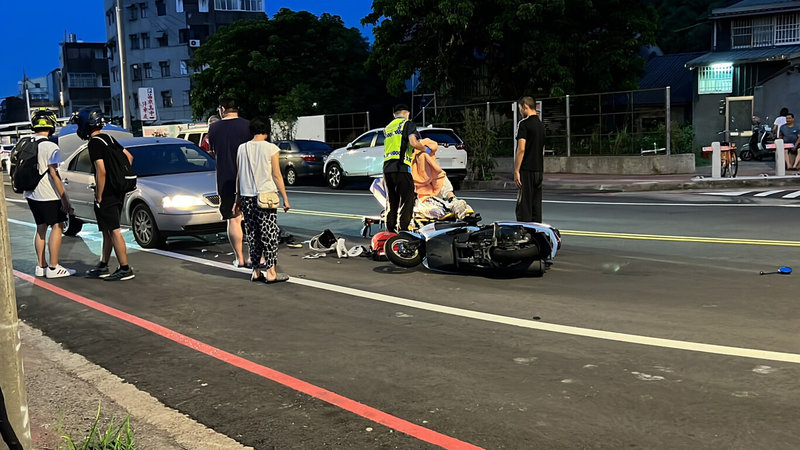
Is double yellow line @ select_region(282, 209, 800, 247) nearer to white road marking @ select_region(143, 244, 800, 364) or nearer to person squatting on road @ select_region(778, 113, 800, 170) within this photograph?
white road marking @ select_region(143, 244, 800, 364)

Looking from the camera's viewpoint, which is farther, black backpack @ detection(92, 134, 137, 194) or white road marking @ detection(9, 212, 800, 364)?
black backpack @ detection(92, 134, 137, 194)

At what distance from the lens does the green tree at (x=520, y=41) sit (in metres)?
29.7

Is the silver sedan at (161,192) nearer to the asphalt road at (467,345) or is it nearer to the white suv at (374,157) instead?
the asphalt road at (467,345)

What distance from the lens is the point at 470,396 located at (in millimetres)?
4609

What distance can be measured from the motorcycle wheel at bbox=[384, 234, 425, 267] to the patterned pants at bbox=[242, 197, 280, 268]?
132 cm

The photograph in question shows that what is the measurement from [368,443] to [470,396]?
33.6 inches

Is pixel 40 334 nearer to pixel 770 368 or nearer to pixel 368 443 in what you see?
pixel 368 443

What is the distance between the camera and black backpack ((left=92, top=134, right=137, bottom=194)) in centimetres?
851

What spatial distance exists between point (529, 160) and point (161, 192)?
16.7ft

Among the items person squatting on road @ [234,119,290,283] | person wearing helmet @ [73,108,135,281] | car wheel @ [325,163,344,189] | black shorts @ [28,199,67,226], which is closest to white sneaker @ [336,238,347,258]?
person squatting on road @ [234,119,290,283]

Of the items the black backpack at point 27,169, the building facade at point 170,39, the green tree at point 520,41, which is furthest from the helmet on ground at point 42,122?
the building facade at point 170,39

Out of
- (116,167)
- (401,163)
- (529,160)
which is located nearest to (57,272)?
(116,167)

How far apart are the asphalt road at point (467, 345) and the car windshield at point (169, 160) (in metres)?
1.90

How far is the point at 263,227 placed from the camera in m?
8.20
